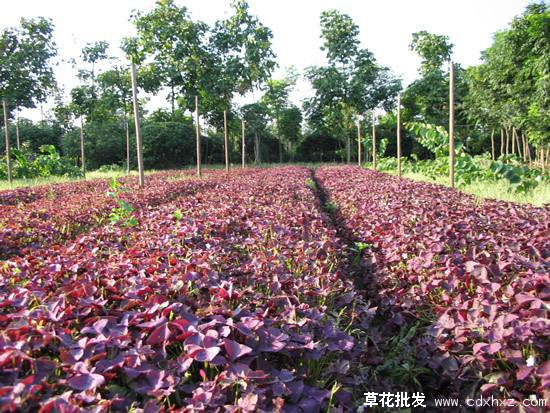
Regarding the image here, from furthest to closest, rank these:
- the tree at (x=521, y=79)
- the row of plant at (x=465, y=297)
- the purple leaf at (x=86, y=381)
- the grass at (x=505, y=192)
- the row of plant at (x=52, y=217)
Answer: the tree at (x=521, y=79)
the grass at (x=505, y=192)
the row of plant at (x=52, y=217)
the row of plant at (x=465, y=297)
the purple leaf at (x=86, y=381)

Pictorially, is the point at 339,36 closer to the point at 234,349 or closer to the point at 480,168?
the point at 480,168

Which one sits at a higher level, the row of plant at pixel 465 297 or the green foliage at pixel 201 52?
the green foliage at pixel 201 52

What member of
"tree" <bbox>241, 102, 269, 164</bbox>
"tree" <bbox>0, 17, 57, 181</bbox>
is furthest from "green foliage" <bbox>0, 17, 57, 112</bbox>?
"tree" <bbox>241, 102, 269, 164</bbox>

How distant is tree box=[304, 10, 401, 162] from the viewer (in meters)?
33.3

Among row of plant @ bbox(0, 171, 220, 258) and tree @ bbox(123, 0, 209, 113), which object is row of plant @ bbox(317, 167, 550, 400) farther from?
tree @ bbox(123, 0, 209, 113)

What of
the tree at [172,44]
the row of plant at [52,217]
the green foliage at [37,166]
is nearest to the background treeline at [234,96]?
the tree at [172,44]

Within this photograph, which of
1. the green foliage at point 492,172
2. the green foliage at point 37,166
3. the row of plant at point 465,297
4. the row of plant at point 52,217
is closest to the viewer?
the row of plant at point 465,297

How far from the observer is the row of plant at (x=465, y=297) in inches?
78.1

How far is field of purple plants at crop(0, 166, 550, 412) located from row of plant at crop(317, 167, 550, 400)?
0.4 inches

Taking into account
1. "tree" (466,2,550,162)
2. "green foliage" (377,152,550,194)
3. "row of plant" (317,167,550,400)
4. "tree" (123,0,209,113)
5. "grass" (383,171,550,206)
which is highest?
"tree" (123,0,209,113)

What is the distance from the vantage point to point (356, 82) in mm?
33250

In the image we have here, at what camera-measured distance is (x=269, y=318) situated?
2.04 meters

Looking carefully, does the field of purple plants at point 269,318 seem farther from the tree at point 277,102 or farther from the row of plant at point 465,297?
the tree at point 277,102

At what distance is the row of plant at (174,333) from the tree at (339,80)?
3091 cm
